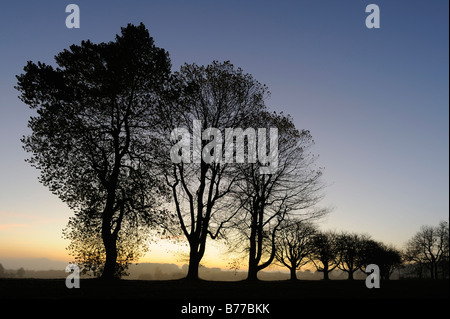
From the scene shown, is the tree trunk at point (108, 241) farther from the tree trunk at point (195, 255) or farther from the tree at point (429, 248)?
the tree at point (429, 248)

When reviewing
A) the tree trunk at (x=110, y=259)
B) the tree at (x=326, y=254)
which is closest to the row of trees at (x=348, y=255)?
the tree at (x=326, y=254)

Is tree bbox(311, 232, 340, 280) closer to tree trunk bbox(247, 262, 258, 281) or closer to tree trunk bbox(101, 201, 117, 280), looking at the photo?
tree trunk bbox(247, 262, 258, 281)

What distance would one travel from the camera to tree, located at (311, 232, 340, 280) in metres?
82.7

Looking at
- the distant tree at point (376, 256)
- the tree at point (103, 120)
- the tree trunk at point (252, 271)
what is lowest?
the distant tree at point (376, 256)

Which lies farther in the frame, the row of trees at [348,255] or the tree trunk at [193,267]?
the row of trees at [348,255]

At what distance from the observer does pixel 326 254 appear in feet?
284

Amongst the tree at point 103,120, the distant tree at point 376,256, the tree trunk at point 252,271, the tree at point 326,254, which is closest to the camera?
the tree at point 103,120

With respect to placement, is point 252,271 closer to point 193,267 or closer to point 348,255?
point 193,267

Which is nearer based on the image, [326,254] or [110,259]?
[110,259]

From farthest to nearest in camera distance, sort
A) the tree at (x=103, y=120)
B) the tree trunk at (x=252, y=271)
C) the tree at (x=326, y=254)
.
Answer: the tree at (x=326, y=254), the tree trunk at (x=252, y=271), the tree at (x=103, y=120)

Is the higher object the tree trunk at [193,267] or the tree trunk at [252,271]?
the tree trunk at [193,267]

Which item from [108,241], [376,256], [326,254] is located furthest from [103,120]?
[376,256]

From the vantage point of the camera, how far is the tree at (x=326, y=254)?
271ft
